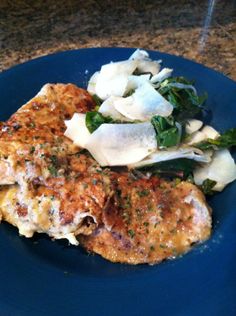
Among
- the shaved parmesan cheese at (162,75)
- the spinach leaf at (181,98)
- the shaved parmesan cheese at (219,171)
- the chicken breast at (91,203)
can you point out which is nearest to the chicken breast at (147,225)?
the chicken breast at (91,203)

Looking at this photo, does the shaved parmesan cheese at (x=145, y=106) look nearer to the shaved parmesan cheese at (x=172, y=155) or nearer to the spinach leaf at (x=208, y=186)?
the shaved parmesan cheese at (x=172, y=155)

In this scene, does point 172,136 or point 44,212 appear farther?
point 172,136

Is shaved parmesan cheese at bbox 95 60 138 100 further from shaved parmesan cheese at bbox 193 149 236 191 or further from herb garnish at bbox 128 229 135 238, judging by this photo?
herb garnish at bbox 128 229 135 238

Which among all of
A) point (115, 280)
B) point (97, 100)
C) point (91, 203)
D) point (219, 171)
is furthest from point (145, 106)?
point (115, 280)

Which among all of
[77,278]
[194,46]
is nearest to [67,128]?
[77,278]

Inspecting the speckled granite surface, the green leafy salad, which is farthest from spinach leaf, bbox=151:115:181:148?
the speckled granite surface

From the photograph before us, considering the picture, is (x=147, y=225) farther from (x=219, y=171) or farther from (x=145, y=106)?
(x=145, y=106)

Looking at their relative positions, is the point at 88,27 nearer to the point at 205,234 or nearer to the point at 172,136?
the point at 172,136
